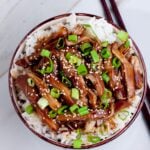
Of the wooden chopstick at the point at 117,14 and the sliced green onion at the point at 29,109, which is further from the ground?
the wooden chopstick at the point at 117,14

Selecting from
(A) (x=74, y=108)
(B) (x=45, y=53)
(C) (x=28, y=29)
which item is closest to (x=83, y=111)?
(A) (x=74, y=108)

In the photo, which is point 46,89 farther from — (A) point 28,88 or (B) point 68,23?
(B) point 68,23

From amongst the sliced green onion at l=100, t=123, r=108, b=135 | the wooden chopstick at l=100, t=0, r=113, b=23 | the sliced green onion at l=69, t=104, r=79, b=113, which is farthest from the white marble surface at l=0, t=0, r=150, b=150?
the sliced green onion at l=69, t=104, r=79, b=113

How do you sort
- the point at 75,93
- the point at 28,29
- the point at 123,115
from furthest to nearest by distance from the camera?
1. the point at 28,29
2. the point at 123,115
3. the point at 75,93

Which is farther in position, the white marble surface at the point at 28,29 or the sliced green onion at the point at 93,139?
the white marble surface at the point at 28,29

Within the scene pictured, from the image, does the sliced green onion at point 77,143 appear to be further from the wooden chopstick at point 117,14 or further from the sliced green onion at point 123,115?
the wooden chopstick at point 117,14

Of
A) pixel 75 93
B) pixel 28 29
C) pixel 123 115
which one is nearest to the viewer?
pixel 75 93

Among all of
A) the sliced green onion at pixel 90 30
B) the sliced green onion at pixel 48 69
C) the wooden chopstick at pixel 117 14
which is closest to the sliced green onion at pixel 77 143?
the sliced green onion at pixel 48 69

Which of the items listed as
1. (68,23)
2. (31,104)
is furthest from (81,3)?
(31,104)

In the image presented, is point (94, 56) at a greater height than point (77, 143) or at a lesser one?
greater

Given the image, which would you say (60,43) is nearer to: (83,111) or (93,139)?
(83,111)

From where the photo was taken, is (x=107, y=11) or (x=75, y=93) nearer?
(x=75, y=93)
